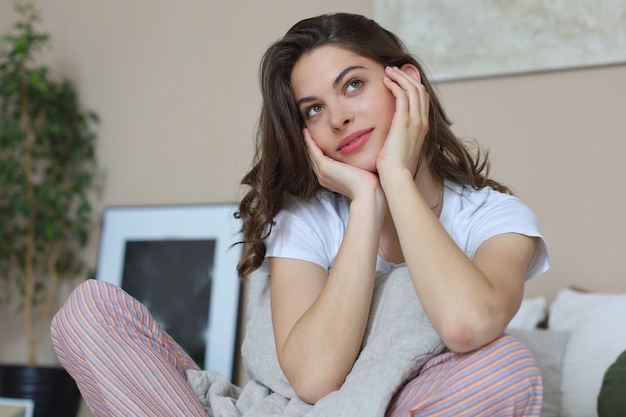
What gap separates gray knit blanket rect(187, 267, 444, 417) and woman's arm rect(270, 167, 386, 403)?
33 mm

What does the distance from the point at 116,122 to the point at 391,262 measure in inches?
74.4

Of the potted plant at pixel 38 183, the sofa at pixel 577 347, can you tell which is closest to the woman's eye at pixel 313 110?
the sofa at pixel 577 347

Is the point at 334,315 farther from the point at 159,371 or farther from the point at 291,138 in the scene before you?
the point at 291,138

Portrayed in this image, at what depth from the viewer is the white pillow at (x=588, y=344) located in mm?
1899

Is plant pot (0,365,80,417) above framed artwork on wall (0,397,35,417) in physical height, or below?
below

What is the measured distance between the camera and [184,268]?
2.84 meters

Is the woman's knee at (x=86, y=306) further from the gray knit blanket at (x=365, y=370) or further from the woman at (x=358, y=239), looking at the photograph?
the gray knit blanket at (x=365, y=370)

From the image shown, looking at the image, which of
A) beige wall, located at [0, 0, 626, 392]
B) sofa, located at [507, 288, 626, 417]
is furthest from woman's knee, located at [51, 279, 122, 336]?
beige wall, located at [0, 0, 626, 392]

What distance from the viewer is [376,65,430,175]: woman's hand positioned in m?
1.38

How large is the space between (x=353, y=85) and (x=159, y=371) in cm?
68

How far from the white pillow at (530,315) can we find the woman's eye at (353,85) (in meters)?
1.03

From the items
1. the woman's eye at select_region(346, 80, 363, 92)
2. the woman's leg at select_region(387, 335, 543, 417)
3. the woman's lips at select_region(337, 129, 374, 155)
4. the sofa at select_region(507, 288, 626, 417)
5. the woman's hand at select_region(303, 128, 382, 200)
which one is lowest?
the sofa at select_region(507, 288, 626, 417)

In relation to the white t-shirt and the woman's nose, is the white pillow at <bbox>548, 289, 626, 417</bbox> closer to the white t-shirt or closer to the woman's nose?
the white t-shirt

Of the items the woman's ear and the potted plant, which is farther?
the potted plant
